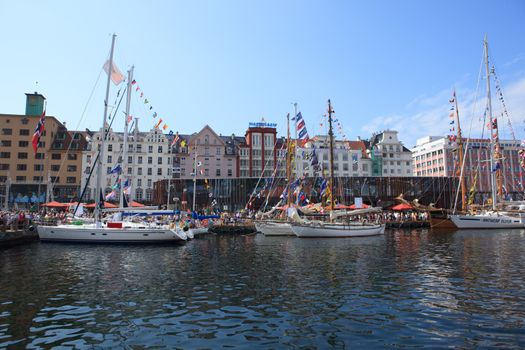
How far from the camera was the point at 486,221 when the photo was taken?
60844 mm

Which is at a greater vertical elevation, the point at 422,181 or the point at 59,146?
the point at 59,146

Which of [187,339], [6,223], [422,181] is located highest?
[422,181]

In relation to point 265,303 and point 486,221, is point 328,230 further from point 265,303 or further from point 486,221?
point 265,303

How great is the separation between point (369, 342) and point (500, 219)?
63876mm

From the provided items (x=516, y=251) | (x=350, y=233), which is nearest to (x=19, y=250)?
(x=350, y=233)

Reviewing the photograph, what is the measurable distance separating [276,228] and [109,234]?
74.0 ft

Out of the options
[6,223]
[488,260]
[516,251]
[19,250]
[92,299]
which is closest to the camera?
[92,299]

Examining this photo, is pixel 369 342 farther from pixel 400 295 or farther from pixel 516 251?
pixel 516 251

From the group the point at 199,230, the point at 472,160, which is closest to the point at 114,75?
the point at 199,230

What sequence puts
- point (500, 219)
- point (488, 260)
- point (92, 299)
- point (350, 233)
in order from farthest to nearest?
point (500, 219), point (350, 233), point (488, 260), point (92, 299)

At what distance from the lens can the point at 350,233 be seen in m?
48.5

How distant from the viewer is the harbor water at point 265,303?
10.6 metres

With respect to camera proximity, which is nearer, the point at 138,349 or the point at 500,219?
the point at 138,349

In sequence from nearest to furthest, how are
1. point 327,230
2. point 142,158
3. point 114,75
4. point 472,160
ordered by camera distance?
point 114,75
point 327,230
point 142,158
point 472,160
